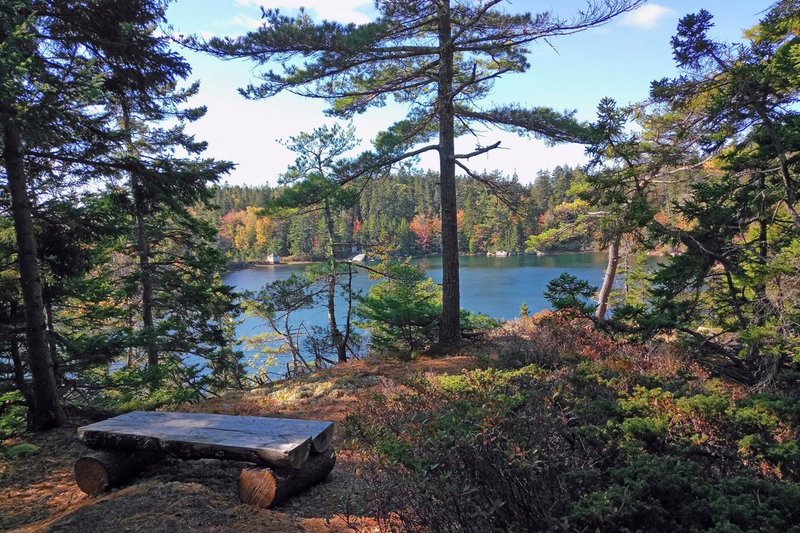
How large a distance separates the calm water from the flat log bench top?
10.4 metres

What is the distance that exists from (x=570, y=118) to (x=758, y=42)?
262 cm

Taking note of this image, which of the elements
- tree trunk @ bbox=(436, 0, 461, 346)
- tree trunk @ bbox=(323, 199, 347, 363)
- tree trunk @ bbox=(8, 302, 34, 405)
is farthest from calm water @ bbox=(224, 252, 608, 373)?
tree trunk @ bbox=(8, 302, 34, 405)

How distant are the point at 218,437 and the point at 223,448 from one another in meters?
0.18

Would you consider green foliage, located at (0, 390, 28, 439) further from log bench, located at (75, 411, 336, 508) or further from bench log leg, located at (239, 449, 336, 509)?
bench log leg, located at (239, 449, 336, 509)

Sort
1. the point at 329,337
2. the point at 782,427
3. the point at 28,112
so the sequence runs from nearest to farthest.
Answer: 1. the point at 782,427
2. the point at 28,112
3. the point at 329,337

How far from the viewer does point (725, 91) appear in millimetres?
5879

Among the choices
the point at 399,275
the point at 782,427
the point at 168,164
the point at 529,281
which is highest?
the point at 168,164

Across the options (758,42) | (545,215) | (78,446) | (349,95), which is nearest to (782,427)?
(758,42)

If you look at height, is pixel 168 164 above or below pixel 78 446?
above

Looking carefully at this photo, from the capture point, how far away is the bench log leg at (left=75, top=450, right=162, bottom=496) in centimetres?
365

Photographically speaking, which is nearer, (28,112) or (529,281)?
(28,112)

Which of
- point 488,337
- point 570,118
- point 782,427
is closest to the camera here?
point 782,427

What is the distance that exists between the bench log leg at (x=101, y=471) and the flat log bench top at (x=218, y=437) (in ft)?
0.27

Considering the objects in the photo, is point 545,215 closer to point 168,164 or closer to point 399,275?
point 399,275
